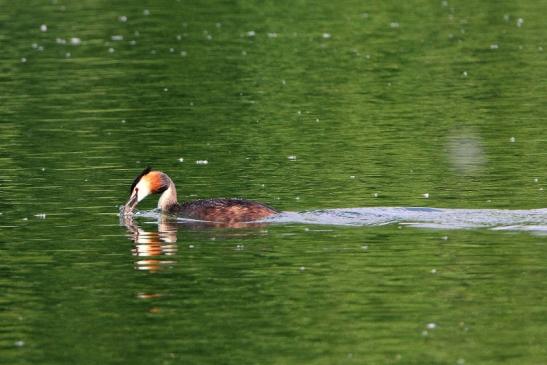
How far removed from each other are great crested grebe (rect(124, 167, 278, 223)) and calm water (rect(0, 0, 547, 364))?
0.92ft

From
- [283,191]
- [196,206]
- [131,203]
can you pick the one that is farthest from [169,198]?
[283,191]

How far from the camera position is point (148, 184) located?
799 inches

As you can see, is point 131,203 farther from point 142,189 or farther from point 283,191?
point 283,191

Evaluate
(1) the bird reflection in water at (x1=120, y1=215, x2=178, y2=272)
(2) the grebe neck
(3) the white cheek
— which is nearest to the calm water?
(1) the bird reflection in water at (x1=120, y1=215, x2=178, y2=272)

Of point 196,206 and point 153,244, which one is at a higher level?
point 196,206

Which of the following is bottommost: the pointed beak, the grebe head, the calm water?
the calm water

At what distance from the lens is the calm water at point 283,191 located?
46.1 feet

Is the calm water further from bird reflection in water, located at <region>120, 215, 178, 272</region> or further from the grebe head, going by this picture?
the grebe head

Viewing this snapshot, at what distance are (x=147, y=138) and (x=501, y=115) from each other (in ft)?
21.8

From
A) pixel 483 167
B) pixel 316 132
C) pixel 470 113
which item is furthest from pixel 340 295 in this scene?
pixel 470 113

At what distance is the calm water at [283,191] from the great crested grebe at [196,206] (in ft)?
0.92

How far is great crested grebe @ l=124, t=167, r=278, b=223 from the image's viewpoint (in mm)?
18875

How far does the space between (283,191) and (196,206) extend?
187 centimetres

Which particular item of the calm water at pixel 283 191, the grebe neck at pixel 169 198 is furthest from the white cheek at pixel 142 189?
the calm water at pixel 283 191
